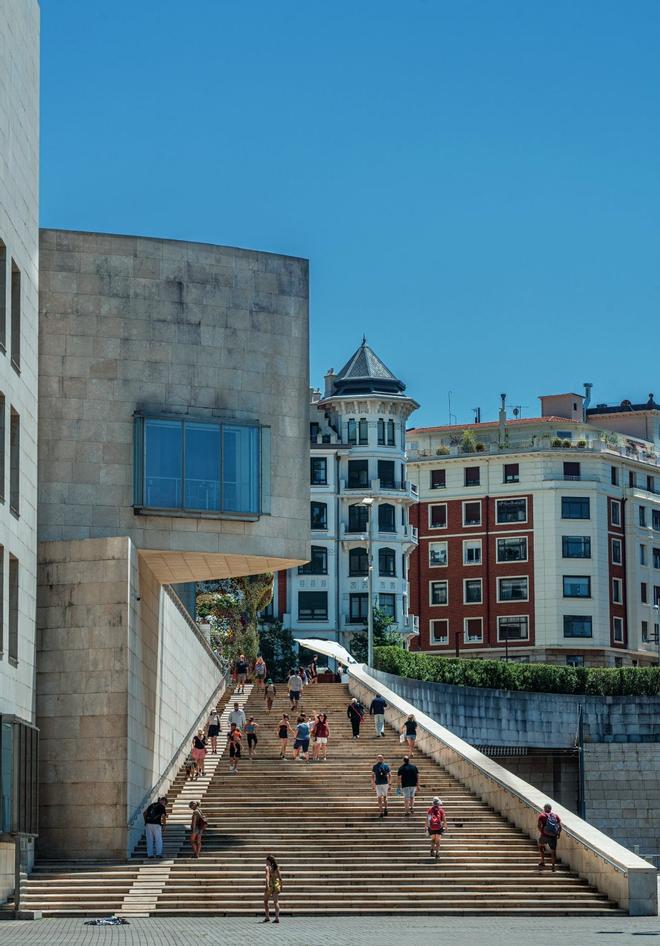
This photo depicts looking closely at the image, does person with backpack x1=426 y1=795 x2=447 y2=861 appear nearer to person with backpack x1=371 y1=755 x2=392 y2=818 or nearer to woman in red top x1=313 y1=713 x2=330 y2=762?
person with backpack x1=371 y1=755 x2=392 y2=818

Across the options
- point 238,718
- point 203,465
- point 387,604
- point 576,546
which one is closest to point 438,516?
point 576,546

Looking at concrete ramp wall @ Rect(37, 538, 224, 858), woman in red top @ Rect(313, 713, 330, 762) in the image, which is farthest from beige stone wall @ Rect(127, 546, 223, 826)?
woman in red top @ Rect(313, 713, 330, 762)

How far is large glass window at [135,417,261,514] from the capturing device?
41.2 meters

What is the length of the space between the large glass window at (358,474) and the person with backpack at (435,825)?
251 feet

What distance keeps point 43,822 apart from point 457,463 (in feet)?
274

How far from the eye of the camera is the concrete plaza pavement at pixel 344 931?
28.8 metres

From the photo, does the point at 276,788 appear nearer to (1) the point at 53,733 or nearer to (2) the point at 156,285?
(1) the point at 53,733

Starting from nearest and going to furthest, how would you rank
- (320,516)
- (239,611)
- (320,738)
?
(320,738) → (239,611) → (320,516)

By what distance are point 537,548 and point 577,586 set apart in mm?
3484

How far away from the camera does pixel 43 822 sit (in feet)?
127

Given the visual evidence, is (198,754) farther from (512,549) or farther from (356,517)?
(512,549)

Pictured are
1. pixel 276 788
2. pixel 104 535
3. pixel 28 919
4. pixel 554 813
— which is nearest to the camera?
pixel 28 919

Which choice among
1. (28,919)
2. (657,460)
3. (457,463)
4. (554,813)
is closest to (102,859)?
(28,919)

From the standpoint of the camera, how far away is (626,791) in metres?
73.5
